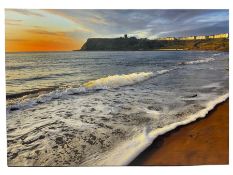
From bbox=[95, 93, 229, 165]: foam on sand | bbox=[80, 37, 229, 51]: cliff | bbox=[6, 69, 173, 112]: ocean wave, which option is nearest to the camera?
bbox=[95, 93, 229, 165]: foam on sand

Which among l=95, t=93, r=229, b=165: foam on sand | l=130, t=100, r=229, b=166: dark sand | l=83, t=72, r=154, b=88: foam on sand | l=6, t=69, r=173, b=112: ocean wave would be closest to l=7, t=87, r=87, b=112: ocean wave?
l=6, t=69, r=173, b=112: ocean wave

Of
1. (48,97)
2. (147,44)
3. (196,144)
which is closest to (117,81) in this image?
(147,44)

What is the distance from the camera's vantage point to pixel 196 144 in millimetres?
3027

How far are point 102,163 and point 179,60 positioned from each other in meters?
1.45

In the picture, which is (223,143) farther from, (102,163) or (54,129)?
(54,129)

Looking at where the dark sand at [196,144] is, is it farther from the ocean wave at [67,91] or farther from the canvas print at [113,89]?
the ocean wave at [67,91]

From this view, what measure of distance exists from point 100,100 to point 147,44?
789 millimetres

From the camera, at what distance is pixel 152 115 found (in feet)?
10.5

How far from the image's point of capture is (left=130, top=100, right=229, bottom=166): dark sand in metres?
2.88

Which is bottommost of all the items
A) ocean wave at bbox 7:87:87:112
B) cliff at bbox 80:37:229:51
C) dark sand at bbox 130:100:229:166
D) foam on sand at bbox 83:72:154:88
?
dark sand at bbox 130:100:229:166

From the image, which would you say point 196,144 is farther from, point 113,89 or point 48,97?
point 48,97

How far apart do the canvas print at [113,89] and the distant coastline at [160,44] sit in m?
0.01

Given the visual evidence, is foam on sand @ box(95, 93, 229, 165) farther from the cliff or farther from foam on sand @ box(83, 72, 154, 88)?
the cliff

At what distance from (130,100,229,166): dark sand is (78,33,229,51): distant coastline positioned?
0.67m
